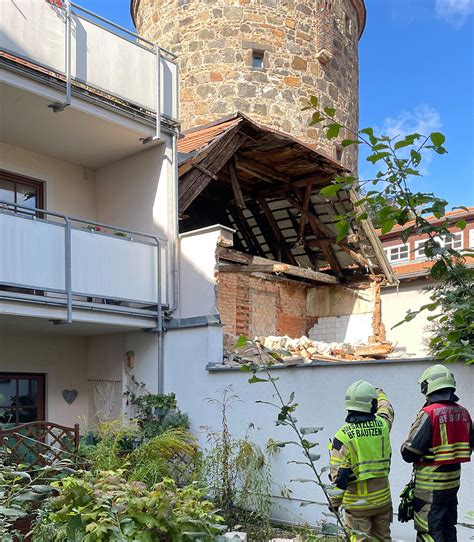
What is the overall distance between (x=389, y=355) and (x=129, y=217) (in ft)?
19.5

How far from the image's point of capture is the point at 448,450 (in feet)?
15.1

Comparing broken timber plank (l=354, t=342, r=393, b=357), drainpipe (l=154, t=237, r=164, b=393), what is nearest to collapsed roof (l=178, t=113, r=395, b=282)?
drainpipe (l=154, t=237, r=164, b=393)

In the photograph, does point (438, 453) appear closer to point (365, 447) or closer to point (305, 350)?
point (365, 447)

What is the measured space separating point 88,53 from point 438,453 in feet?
23.1

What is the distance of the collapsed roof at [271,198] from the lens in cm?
1064

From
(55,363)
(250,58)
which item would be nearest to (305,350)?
(55,363)

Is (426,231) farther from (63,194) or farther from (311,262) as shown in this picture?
(311,262)

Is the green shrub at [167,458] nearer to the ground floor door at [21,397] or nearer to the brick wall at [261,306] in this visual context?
the ground floor door at [21,397]

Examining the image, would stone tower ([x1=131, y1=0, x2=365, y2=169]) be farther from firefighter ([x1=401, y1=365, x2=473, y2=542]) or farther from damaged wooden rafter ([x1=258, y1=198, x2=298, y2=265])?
firefighter ([x1=401, y1=365, x2=473, y2=542])

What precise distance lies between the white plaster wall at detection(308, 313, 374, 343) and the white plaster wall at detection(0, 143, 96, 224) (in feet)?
22.2

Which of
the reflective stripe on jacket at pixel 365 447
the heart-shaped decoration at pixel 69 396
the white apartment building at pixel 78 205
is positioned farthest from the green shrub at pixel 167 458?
the reflective stripe on jacket at pixel 365 447

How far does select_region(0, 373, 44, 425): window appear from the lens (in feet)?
32.2

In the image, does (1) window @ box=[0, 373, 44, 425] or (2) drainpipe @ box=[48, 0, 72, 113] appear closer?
(2) drainpipe @ box=[48, 0, 72, 113]

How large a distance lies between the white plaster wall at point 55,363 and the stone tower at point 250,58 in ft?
32.8
